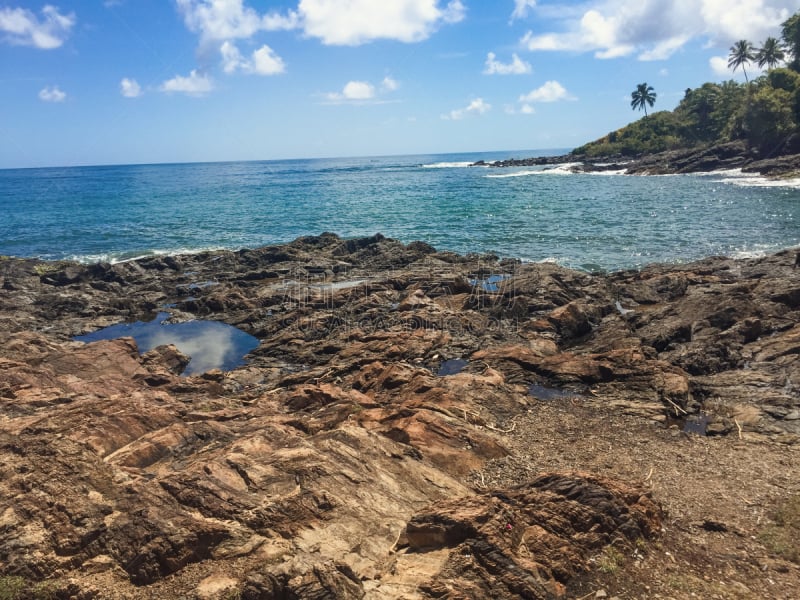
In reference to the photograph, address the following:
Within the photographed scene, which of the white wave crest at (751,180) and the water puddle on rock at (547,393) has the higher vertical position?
the white wave crest at (751,180)

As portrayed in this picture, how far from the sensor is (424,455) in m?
13.7

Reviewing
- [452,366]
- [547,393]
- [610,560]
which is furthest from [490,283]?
[610,560]

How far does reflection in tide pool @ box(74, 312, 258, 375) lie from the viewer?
26.3 m

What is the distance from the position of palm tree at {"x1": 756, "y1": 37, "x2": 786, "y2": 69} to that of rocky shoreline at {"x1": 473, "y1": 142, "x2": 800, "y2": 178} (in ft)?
89.0

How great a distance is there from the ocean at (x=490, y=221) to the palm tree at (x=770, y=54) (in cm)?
4358

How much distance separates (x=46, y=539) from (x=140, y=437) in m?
4.30

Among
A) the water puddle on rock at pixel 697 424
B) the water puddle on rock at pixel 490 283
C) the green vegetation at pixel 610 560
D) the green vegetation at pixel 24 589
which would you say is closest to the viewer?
the green vegetation at pixel 24 589

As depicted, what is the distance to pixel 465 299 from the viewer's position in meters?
31.7

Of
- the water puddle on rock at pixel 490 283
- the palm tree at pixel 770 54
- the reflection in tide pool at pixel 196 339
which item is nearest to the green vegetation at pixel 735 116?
the palm tree at pixel 770 54

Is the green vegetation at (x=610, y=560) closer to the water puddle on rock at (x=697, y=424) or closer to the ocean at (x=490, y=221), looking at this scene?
the water puddle on rock at (x=697, y=424)

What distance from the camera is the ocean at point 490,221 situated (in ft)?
162

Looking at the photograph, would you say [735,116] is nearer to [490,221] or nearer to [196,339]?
[490,221]

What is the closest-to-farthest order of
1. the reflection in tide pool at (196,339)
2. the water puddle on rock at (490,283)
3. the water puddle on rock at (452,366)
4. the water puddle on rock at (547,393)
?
the water puddle on rock at (547,393) → the water puddle on rock at (452,366) → the reflection in tide pool at (196,339) → the water puddle on rock at (490,283)

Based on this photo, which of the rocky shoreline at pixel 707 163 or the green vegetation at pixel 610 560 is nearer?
the green vegetation at pixel 610 560
